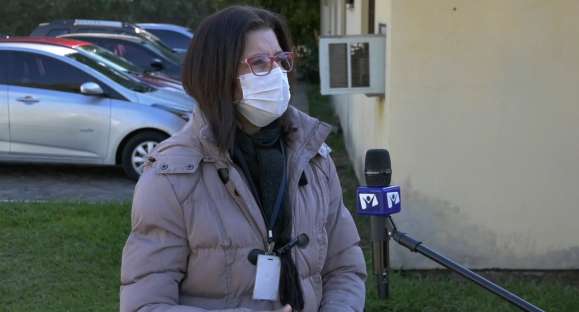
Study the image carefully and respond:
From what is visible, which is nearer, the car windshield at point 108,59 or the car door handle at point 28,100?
the car door handle at point 28,100

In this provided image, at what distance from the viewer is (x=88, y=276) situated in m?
5.92

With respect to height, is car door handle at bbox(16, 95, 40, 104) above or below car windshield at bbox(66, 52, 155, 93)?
below

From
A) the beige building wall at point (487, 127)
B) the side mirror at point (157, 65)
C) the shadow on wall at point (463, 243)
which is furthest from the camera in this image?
the side mirror at point (157, 65)

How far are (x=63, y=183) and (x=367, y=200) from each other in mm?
7316

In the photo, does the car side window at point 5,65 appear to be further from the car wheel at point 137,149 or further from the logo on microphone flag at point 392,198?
the logo on microphone flag at point 392,198

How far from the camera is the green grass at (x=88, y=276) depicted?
5.34 meters

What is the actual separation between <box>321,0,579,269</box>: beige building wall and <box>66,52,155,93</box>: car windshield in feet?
14.5

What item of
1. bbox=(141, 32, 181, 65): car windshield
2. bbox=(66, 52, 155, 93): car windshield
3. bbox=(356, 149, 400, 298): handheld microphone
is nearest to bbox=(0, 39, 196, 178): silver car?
bbox=(66, 52, 155, 93): car windshield

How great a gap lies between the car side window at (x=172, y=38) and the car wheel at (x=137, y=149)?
421 inches

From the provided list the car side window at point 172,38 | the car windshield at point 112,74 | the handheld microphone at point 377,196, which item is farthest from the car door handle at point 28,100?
the car side window at point 172,38

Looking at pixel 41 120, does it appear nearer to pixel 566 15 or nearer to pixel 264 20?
pixel 566 15

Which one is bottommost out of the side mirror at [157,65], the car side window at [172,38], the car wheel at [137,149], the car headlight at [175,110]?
the car wheel at [137,149]

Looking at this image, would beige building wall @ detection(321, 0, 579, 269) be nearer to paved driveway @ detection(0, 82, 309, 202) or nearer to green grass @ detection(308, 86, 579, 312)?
green grass @ detection(308, 86, 579, 312)

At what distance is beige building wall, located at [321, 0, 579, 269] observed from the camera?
5711 mm
